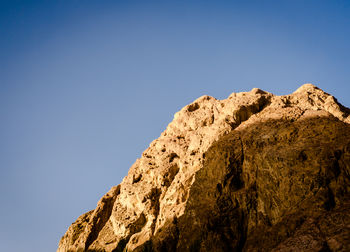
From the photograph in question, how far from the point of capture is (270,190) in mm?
30828

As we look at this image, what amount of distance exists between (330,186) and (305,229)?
4.58 meters

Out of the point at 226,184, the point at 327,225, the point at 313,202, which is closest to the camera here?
the point at 327,225

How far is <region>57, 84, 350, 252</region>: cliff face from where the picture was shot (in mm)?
26797

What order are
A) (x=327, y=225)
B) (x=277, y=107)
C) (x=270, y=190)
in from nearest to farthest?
(x=327, y=225)
(x=270, y=190)
(x=277, y=107)

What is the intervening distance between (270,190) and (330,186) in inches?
205

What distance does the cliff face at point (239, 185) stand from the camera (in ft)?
87.9

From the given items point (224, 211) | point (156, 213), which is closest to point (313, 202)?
point (224, 211)

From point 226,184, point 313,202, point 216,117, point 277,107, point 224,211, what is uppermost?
point 216,117

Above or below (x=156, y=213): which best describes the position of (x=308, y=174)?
below

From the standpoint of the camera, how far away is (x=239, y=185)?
3478 cm

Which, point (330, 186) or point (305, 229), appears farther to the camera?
point (330, 186)

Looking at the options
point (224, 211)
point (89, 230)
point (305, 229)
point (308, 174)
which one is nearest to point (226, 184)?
point (224, 211)

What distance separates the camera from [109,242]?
4297 centimetres

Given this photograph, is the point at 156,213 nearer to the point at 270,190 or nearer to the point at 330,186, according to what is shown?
the point at 270,190
